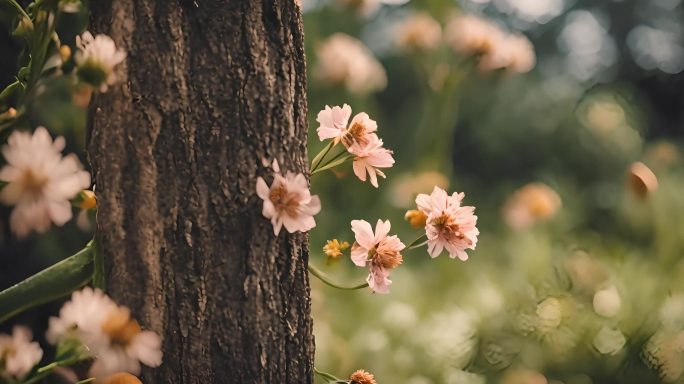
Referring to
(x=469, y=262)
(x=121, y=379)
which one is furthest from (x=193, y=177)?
(x=469, y=262)

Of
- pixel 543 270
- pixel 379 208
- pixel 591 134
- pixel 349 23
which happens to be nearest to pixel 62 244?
pixel 543 270

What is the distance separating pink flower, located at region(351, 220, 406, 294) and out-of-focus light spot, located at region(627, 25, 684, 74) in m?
5.33

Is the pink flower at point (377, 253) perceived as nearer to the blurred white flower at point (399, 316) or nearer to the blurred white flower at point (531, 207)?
the blurred white flower at point (399, 316)

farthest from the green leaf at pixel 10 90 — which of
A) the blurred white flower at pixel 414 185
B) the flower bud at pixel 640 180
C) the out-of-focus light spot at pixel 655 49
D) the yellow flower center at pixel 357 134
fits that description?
the out-of-focus light spot at pixel 655 49

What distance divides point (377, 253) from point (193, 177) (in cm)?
19

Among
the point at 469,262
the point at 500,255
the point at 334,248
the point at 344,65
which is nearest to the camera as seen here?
the point at 334,248

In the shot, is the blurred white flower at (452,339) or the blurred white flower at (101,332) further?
the blurred white flower at (452,339)

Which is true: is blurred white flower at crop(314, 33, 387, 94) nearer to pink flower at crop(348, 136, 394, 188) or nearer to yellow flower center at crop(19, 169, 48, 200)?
pink flower at crop(348, 136, 394, 188)

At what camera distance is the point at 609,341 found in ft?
6.16

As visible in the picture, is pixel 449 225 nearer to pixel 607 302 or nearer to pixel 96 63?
pixel 96 63

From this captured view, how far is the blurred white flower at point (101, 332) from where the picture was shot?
2.22 ft

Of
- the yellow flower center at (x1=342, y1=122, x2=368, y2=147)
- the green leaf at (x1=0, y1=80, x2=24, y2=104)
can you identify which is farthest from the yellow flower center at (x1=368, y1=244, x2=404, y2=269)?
the green leaf at (x1=0, y1=80, x2=24, y2=104)

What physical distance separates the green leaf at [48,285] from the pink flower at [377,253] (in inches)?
9.9

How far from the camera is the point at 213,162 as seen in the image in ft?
2.58
